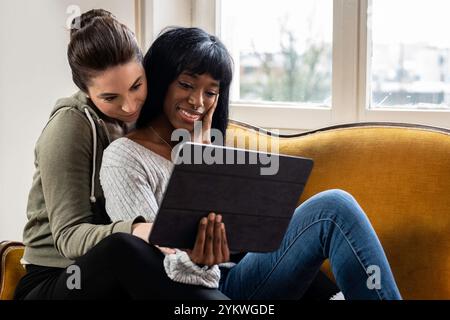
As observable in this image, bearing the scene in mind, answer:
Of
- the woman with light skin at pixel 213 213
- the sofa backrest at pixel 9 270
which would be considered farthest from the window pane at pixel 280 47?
the sofa backrest at pixel 9 270

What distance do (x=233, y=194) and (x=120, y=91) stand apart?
41 cm

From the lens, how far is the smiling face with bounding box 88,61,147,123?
167 centimetres

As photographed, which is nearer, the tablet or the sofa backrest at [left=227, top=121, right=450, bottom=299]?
the tablet

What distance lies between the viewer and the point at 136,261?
147 centimetres

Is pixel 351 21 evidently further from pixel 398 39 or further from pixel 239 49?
pixel 239 49

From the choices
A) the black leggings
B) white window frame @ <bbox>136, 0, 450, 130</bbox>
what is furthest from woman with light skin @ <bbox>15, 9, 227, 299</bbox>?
white window frame @ <bbox>136, 0, 450, 130</bbox>

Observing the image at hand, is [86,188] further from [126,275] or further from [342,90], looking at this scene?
[342,90]

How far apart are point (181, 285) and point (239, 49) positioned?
50.0 inches

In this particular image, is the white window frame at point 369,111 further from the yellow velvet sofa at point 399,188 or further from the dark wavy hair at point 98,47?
the dark wavy hair at point 98,47

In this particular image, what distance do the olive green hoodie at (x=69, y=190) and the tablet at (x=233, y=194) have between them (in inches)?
7.1

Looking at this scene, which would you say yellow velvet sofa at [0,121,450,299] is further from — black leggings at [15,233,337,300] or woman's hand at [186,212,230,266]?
woman's hand at [186,212,230,266]

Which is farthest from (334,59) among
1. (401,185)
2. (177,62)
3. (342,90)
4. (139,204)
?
(139,204)

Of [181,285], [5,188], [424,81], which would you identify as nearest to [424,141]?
[424,81]
